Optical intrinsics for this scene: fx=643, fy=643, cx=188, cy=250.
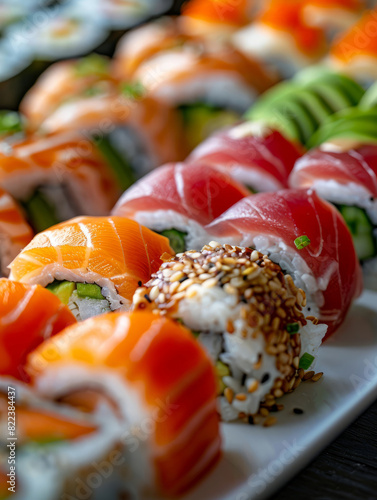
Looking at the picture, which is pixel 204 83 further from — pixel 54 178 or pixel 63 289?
pixel 63 289

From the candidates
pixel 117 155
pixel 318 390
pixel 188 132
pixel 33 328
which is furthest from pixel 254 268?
pixel 188 132

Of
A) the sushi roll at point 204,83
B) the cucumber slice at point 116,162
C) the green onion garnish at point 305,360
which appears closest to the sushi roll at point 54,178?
the cucumber slice at point 116,162

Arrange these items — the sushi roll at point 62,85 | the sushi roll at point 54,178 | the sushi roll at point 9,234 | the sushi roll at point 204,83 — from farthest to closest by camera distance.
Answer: the sushi roll at point 62,85
the sushi roll at point 204,83
the sushi roll at point 54,178
the sushi roll at point 9,234

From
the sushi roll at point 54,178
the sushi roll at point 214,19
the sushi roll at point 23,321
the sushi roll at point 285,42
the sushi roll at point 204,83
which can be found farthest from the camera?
the sushi roll at point 214,19

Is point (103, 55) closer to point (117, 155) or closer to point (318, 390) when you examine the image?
point (117, 155)

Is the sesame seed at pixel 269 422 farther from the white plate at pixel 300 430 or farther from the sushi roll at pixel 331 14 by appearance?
the sushi roll at pixel 331 14

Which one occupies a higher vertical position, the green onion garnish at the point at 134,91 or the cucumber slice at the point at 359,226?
the green onion garnish at the point at 134,91

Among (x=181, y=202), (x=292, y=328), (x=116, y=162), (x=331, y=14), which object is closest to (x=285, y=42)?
(x=331, y=14)
